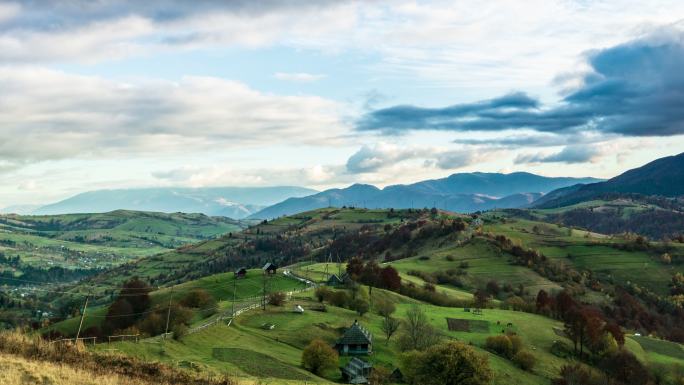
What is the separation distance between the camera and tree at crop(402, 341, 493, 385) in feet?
232

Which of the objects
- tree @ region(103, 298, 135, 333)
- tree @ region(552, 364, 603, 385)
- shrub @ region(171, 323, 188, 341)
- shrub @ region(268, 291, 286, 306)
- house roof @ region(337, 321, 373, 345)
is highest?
shrub @ region(171, 323, 188, 341)

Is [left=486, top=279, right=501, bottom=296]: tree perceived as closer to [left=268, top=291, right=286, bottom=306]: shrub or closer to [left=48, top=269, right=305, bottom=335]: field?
[left=48, top=269, right=305, bottom=335]: field

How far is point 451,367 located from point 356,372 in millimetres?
14279

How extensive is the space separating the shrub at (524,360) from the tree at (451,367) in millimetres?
31202

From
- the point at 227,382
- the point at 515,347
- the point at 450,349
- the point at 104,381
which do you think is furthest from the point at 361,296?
the point at 104,381

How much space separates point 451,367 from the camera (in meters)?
71.2

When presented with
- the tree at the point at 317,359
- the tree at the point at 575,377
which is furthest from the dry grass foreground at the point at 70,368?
the tree at the point at 575,377

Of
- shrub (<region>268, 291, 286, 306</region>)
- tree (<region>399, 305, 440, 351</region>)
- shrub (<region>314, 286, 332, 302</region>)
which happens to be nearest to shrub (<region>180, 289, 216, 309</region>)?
shrub (<region>268, 291, 286, 306</region>)

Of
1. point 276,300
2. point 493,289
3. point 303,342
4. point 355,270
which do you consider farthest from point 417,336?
point 493,289

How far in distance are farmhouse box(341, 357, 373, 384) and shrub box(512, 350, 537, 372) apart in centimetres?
3505

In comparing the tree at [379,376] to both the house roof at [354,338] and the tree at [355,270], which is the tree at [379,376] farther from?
the tree at [355,270]

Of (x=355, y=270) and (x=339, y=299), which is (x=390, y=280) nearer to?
(x=355, y=270)

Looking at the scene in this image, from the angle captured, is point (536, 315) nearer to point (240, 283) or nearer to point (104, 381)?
point (240, 283)

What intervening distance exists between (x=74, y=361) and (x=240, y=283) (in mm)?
128840
